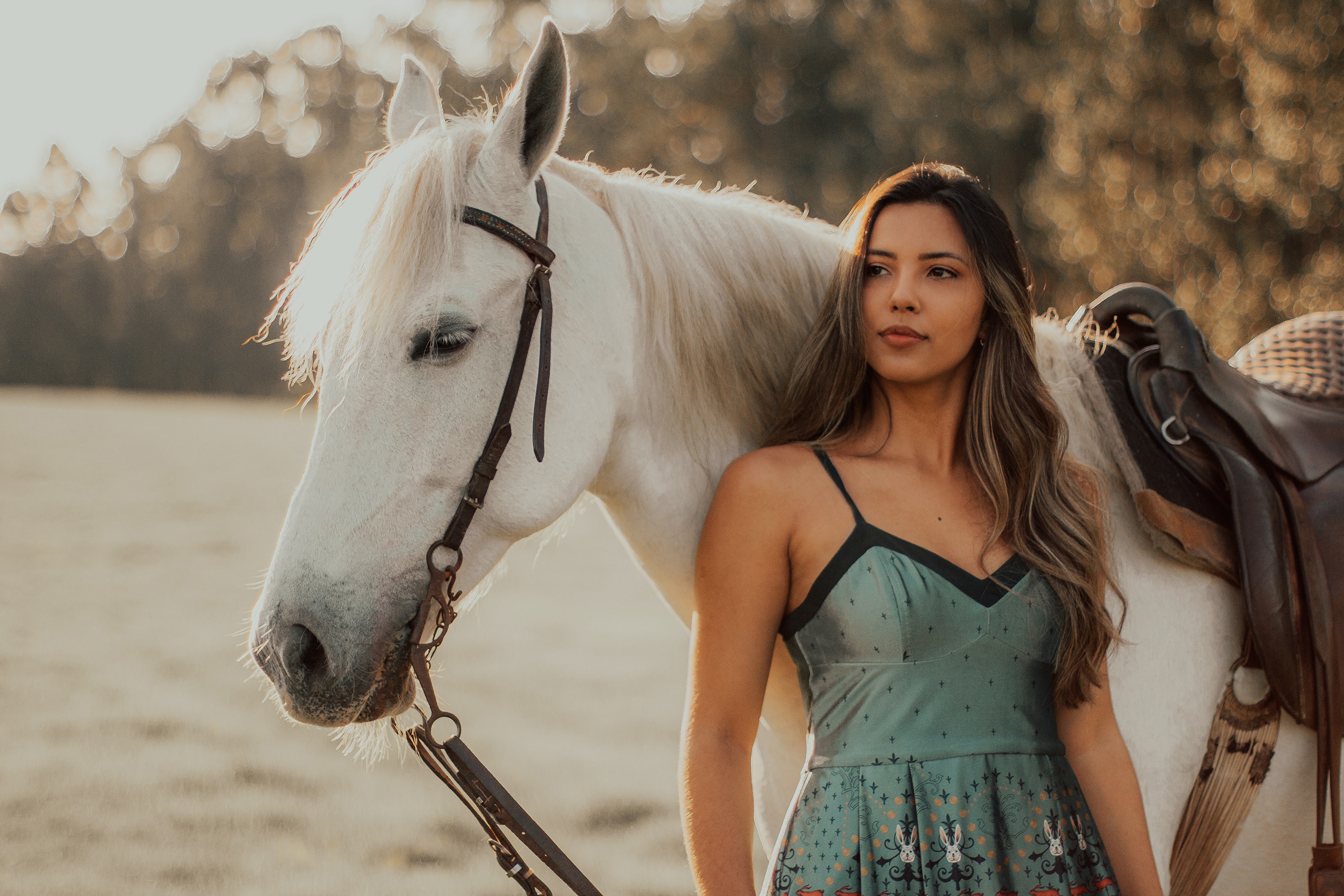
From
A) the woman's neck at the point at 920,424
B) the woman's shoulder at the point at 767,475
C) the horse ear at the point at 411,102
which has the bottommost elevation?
the woman's shoulder at the point at 767,475

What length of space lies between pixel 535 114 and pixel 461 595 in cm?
79

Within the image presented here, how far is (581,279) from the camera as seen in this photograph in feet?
5.12

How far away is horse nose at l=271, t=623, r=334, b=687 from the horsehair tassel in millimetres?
1487

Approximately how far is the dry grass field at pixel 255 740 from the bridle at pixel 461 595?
0.70 metres

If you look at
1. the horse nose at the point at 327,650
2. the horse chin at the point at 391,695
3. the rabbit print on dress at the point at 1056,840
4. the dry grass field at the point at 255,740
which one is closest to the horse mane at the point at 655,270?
the horse nose at the point at 327,650

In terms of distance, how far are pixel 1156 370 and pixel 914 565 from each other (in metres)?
0.85

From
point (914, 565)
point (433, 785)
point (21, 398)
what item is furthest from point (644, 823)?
point (21, 398)

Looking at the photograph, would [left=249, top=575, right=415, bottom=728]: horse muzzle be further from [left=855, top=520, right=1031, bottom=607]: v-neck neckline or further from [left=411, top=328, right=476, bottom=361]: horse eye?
[left=855, top=520, right=1031, bottom=607]: v-neck neckline

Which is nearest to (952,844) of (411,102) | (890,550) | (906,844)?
(906,844)

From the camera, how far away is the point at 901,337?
4.89 ft

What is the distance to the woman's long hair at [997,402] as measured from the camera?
144 cm

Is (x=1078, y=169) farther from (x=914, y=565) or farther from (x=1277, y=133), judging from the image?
(x=914, y=565)

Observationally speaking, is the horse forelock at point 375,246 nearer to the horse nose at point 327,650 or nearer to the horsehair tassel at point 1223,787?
the horse nose at point 327,650

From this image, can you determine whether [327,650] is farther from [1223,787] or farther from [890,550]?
[1223,787]
